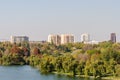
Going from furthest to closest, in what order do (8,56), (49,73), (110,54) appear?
1. (8,56)
2. (110,54)
3. (49,73)

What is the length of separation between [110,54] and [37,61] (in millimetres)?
7965

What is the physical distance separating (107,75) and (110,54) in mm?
11111

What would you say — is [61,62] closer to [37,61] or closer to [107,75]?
[107,75]

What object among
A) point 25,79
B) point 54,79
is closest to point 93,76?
point 54,79

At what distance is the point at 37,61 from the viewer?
42.9m

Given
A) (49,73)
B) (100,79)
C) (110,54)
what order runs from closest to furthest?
(100,79), (49,73), (110,54)

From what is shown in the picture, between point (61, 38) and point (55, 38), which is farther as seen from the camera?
point (61, 38)

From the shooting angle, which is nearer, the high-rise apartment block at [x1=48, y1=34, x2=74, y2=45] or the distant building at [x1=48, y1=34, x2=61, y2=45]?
the distant building at [x1=48, y1=34, x2=61, y2=45]

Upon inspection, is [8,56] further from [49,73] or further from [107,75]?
[107,75]

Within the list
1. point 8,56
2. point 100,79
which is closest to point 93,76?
point 100,79

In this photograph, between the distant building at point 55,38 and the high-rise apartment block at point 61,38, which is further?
the high-rise apartment block at point 61,38

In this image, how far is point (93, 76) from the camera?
98.1 feet

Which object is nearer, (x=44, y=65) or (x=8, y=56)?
(x=44, y=65)

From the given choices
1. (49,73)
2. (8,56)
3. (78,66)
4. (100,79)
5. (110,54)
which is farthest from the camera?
(8,56)
